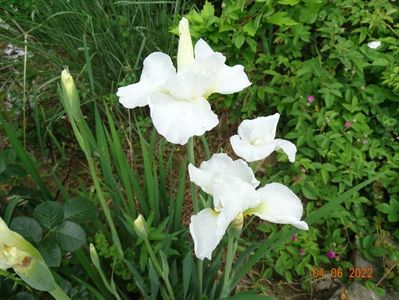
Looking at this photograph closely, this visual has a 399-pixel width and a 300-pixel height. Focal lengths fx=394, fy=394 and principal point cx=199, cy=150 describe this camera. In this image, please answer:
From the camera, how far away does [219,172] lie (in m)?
0.73

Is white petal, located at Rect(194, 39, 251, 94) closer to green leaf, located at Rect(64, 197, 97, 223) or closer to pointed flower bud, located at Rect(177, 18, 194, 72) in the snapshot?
pointed flower bud, located at Rect(177, 18, 194, 72)

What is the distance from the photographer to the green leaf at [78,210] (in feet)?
3.22

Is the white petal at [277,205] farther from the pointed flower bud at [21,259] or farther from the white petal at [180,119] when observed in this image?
the pointed flower bud at [21,259]

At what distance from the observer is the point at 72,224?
3.10 ft

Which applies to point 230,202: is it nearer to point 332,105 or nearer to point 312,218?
point 312,218

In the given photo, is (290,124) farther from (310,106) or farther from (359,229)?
(359,229)

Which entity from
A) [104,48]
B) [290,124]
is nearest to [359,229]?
[290,124]

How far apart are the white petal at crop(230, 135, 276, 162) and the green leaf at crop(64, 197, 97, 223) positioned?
0.44m

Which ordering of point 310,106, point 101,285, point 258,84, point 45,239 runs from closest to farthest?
point 45,239
point 101,285
point 310,106
point 258,84

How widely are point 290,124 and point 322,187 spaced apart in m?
0.29

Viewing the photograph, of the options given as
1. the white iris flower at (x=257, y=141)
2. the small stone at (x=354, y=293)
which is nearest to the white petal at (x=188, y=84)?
the white iris flower at (x=257, y=141)

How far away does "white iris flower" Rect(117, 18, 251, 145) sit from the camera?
68cm
